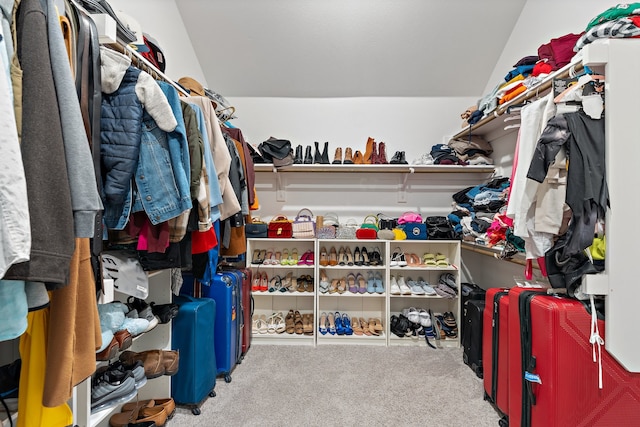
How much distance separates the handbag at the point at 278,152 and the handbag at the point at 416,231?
121 centimetres

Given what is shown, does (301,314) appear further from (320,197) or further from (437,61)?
(437,61)

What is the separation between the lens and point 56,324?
0.82m

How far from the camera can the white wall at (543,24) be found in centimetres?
207

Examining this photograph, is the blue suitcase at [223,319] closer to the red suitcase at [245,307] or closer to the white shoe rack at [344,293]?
the red suitcase at [245,307]

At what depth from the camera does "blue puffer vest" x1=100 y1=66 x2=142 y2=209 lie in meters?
1.05

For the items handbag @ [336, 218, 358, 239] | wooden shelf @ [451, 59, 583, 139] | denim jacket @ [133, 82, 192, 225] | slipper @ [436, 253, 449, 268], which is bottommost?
slipper @ [436, 253, 449, 268]

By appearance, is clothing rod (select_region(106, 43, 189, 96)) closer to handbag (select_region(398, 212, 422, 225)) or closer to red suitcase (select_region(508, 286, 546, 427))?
red suitcase (select_region(508, 286, 546, 427))

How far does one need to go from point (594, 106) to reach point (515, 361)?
120 cm

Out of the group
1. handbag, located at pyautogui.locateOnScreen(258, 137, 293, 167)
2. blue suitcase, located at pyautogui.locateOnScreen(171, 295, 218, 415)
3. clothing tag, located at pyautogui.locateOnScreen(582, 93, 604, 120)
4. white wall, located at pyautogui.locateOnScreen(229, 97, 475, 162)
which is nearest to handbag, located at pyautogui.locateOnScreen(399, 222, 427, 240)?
white wall, located at pyautogui.locateOnScreen(229, 97, 475, 162)

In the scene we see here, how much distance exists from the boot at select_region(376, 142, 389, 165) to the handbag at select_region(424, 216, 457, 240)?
27.2 inches

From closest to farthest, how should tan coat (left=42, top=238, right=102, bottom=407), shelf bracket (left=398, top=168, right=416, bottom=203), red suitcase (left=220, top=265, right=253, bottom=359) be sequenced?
tan coat (left=42, top=238, right=102, bottom=407)
red suitcase (left=220, top=265, right=253, bottom=359)
shelf bracket (left=398, top=168, right=416, bottom=203)

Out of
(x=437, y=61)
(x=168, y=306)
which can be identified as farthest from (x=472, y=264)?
(x=168, y=306)

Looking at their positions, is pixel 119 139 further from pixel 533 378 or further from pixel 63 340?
pixel 533 378

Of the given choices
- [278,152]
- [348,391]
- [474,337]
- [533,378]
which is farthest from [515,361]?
[278,152]
